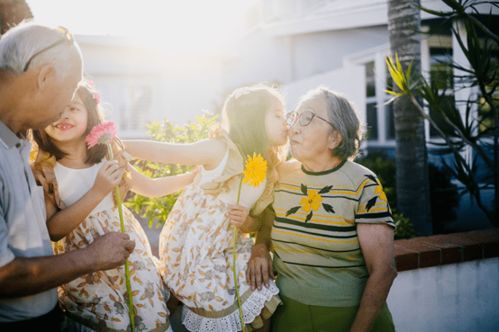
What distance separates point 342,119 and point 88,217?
131cm

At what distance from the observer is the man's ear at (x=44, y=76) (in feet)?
5.19

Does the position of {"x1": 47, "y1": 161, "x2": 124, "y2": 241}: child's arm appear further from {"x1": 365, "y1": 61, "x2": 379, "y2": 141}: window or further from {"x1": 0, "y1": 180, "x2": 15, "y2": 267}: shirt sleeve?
{"x1": 365, "y1": 61, "x2": 379, "y2": 141}: window

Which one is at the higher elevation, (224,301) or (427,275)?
(224,301)

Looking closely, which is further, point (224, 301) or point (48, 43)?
point (224, 301)

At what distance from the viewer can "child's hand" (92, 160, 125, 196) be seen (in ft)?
6.39

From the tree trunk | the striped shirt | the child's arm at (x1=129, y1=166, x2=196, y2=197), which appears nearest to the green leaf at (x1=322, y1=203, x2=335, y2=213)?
the striped shirt

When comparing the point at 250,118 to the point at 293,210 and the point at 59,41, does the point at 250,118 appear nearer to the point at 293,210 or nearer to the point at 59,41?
the point at 293,210

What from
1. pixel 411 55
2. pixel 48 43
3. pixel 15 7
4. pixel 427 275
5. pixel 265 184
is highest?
pixel 15 7

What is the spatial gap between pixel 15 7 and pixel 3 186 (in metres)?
2.38

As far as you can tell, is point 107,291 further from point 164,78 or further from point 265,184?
point 164,78

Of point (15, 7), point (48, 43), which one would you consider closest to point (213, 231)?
point (48, 43)

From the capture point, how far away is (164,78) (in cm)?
1638

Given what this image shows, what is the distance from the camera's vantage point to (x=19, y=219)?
160 centimetres

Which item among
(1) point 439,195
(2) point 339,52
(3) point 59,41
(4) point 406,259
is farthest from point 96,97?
(2) point 339,52
